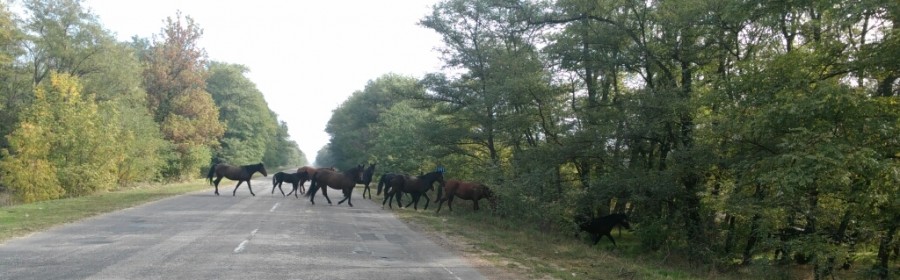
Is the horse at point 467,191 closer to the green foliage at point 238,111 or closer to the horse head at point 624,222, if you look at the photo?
the horse head at point 624,222

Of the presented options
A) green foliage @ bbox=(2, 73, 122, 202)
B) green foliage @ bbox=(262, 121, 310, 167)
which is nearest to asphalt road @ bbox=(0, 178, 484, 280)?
green foliage @ bbox=(2, 73, 122, 202)

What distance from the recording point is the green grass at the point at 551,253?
10359mm

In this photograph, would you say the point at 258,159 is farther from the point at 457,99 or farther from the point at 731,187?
the point at 731,187

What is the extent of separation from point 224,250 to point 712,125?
34.8 feet

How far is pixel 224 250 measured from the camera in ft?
33.3

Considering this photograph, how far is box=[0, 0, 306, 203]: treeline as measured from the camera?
94.3 ft

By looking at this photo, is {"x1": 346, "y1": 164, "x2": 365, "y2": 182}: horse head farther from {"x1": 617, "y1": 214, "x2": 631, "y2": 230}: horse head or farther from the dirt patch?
{"x1": 617, "y1": 214, "x2": 631, "y2": 230}: horse head

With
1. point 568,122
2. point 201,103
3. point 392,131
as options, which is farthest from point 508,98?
point 201,103

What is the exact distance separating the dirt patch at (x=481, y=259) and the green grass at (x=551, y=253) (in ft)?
0.12

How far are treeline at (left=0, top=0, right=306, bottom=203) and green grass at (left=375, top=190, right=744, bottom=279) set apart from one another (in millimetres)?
19043

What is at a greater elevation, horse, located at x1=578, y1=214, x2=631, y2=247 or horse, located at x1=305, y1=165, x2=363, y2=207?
horse, located at x1=305, y1=165, x2=363, y2=207

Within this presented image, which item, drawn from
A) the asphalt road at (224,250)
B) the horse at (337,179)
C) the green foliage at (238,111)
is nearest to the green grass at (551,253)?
the asphalt road at (224,250)

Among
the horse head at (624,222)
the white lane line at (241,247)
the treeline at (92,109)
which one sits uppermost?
the treeline at (92,109)

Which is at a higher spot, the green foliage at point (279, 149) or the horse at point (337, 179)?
the green foliage at point (279, 149)
